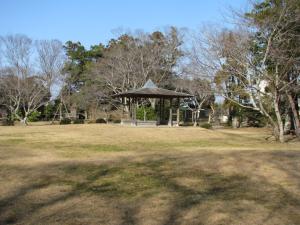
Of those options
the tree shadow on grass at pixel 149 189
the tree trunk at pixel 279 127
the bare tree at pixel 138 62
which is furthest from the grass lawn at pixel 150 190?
the bare tree at pixel 138 62

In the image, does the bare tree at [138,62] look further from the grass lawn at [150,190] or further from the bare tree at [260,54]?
the grass lawn at [150,190]

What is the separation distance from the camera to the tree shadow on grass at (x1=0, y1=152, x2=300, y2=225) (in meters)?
5.45

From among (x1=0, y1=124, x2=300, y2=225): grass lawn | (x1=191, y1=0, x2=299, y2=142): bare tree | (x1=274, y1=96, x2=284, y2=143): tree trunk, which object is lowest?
(x1=0, y1=124, x2=300, y2=225): grass lawn

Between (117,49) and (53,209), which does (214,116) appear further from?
(53,209)

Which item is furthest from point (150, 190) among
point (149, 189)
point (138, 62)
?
point (138, 62)

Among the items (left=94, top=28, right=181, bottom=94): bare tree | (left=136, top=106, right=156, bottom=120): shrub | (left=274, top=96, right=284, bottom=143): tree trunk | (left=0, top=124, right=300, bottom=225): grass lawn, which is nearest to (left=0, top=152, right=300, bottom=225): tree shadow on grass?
(left=0, top=124, right=300, bottom=225): grass lawn

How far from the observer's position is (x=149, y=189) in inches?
269

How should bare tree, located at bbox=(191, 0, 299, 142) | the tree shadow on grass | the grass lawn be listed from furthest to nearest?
1. bare tree, located at bbox=(191, 0, 299, 142)
2. the tree shadow on grass
3. the grass lawn

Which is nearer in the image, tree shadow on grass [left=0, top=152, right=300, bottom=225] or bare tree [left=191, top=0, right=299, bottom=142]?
tree shadow on grass [left=0, top=152, right=300, bottom=225]

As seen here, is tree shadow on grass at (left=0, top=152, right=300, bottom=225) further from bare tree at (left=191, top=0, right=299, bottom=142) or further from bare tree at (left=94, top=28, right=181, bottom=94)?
bare tree at (left=94, top=28, right=181, bottom=94)

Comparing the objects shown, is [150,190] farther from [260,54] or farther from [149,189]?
[260,54]

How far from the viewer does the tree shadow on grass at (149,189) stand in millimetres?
5445

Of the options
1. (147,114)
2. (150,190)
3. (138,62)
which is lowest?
(150,190)

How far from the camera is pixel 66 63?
4234 cm
